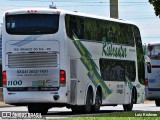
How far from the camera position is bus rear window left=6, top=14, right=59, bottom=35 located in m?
27.1

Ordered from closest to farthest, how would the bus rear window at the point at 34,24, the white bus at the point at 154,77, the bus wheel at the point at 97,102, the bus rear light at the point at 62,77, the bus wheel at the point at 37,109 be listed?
the bus rear light at the point at 62,77
the bus rear window at the point at 34,24
the bus wheel at the point at 37,109
the bus wheel at the point at 97,102
the white bus at the point at 154,77

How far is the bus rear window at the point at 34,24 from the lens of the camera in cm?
2714

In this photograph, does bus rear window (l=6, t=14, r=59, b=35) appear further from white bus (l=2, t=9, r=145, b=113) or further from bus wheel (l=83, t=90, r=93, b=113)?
bus wheel (l=83, t=90, r=93, b=113)

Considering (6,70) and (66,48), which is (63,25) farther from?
(6,70)

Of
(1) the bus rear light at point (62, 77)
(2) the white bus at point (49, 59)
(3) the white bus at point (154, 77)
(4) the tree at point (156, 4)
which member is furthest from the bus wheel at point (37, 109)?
(3) the white bus at point (154, 77)

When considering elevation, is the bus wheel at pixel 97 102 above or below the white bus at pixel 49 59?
below

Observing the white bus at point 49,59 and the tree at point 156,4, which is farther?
the white bus at point 49,59

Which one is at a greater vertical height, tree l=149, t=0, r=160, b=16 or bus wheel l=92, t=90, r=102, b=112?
tree l=149, t=0, r=160, b=16

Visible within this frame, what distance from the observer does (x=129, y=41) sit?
A: 111 ft

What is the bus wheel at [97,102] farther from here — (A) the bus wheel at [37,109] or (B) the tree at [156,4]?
(B) the tree at [156,4]

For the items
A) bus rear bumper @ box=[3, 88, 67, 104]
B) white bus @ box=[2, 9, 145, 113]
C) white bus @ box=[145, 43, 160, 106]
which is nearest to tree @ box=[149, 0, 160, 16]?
white bus @ box=[2, 9, 145, 113]

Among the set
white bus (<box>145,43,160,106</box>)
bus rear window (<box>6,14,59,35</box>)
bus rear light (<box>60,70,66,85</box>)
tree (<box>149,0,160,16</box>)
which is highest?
tree (<box>149,0,160,16</box>)

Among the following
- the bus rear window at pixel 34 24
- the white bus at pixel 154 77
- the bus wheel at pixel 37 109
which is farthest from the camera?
the white bus at pixel 154 77

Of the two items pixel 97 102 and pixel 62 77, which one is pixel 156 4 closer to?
pixel 62 77
